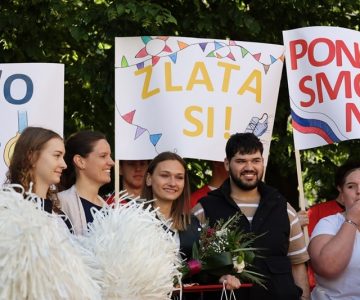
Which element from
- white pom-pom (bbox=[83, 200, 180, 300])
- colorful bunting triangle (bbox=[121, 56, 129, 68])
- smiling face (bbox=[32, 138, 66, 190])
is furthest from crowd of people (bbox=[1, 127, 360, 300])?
white pom-pom (bbox=[83, 200, 180, 300])

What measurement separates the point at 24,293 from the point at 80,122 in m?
4.69

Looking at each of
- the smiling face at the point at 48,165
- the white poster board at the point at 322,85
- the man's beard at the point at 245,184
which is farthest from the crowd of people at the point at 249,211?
the white poster board at the point at 322,85

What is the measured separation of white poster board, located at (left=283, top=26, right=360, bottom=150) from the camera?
6246mm

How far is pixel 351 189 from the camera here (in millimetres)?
5480

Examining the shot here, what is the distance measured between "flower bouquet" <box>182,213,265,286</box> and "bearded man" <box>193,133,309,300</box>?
28 cm

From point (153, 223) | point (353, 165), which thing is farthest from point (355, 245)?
point (153, 223)

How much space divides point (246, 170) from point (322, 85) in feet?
4.44

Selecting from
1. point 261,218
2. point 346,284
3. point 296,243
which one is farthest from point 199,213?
point 346,284

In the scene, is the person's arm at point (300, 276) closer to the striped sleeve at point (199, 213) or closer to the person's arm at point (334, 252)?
the person's arm at point (334, 252)

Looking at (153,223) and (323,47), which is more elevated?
(323,47)

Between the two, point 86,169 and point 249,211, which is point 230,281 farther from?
point 86,169

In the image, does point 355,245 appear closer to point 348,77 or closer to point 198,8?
point 348,77

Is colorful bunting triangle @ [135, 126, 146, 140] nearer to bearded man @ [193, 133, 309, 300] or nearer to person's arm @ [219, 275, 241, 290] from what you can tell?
bearded man @ [193, 133, 309, 300]

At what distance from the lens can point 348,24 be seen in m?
7.60
